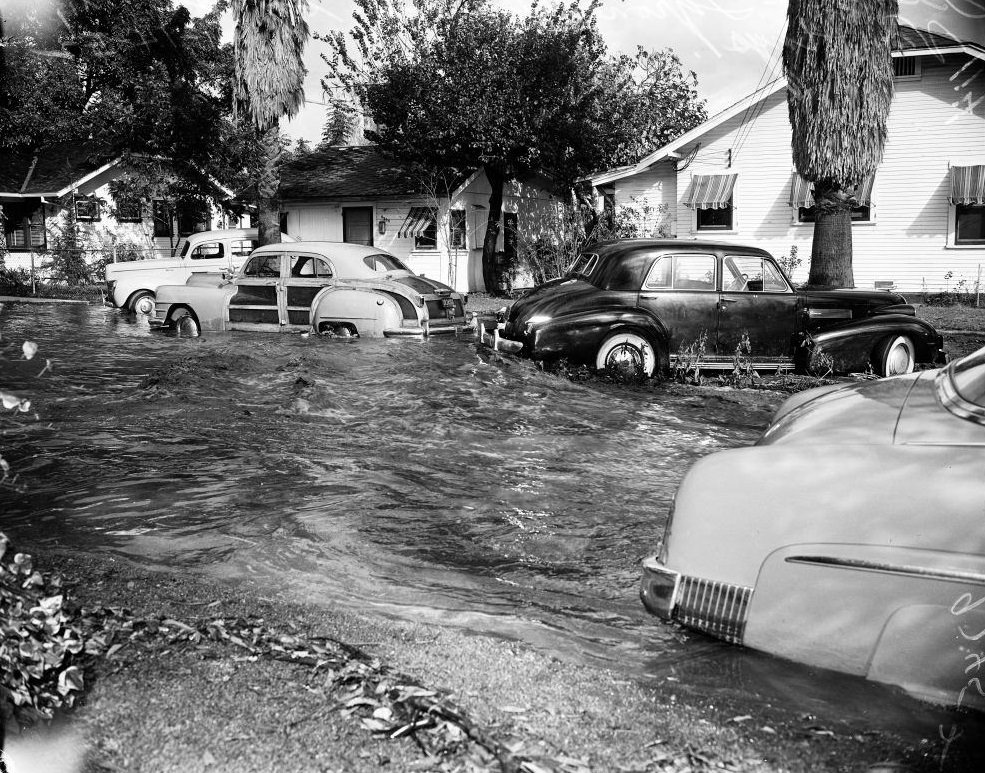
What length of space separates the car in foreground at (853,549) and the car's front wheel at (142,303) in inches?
788

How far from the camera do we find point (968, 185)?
2211cm

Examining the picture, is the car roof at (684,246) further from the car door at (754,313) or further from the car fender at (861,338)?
the car fender at (861,338)

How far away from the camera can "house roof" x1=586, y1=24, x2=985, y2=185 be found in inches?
858

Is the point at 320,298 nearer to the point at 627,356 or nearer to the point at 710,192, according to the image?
the point at 627,356

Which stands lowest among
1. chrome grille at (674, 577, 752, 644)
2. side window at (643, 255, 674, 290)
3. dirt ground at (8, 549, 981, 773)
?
dirt ground at (8, 549, 981, 773)

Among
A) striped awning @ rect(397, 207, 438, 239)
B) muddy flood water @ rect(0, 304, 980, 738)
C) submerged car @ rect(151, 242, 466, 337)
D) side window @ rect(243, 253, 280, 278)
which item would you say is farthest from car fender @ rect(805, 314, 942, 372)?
striped awning @ rect(397, 207, 438, 239)

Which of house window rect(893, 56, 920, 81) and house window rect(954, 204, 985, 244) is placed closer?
house window rect(893, 56, 920, 81)

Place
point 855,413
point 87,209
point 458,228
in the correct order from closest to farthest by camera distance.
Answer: point 855,413 < point 458,228 < point 87,209

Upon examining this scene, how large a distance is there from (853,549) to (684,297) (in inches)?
333

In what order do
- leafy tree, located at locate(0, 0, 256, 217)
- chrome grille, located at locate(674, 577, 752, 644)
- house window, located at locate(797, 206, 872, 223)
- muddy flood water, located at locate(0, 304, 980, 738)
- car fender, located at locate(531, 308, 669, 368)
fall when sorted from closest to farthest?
1. chrome grille, located at locate(674, 577, 752, 644)
2. muddy flood water, located at locate(0, 304, 980, 738)
3. car fender, located at locate(531, 308, 669, 368)
4. house window, located at locate(797, 206, 872, 223)
5. leafy tree, located at locate(0, 0, 256, 217)

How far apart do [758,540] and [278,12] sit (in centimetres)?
2710

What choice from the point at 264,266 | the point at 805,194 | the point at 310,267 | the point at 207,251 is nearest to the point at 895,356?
the point at 310,267

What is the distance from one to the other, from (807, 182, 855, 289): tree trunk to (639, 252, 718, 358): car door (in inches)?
231

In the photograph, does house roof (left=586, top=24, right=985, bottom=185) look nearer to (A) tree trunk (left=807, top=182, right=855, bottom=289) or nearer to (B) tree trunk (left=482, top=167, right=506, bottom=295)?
(B) tree trunk (left=482, top=167, right=506, bottom=295)
